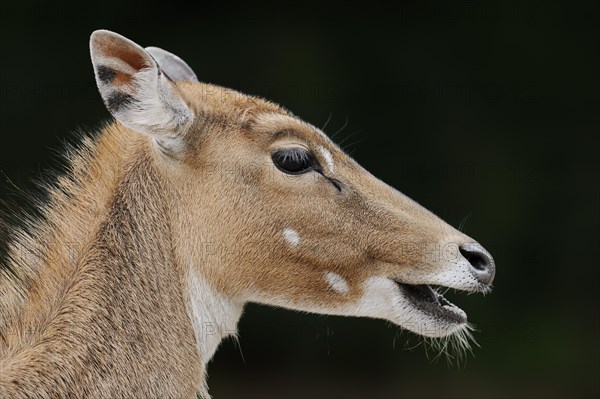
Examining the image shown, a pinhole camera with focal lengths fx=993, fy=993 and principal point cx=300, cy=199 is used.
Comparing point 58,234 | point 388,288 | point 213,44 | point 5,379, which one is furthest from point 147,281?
point 213,44

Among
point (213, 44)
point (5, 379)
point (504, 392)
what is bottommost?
point (5, 379)

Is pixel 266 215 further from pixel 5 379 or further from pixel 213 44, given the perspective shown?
pixel 213 44

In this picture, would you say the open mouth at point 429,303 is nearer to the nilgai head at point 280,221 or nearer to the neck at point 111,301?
the nilgai head at point 280,221

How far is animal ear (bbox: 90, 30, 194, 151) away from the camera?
234 inches

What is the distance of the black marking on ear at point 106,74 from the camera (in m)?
5.98

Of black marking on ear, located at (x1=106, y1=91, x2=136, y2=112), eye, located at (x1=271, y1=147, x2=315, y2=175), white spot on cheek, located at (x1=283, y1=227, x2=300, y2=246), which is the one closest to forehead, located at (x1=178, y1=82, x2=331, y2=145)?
eye, located at (x1=271, y1=147, x2=315, y2=175)

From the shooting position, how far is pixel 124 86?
602 cm

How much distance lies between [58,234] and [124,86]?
3.21ft

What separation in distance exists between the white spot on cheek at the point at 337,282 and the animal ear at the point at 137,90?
4.15 feet

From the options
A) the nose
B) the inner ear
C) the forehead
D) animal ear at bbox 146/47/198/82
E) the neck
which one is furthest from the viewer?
animal ear at bbox 146/47/198/82

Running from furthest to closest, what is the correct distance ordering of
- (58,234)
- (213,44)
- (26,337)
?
(213,44)
(58,234)
(26,337)

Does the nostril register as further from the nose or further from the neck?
the neck

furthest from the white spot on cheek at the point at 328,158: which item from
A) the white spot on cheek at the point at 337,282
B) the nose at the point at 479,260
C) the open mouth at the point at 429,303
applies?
the nose at the point at 479,260

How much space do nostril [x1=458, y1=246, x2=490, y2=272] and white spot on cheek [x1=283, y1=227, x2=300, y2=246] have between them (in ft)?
3.32
